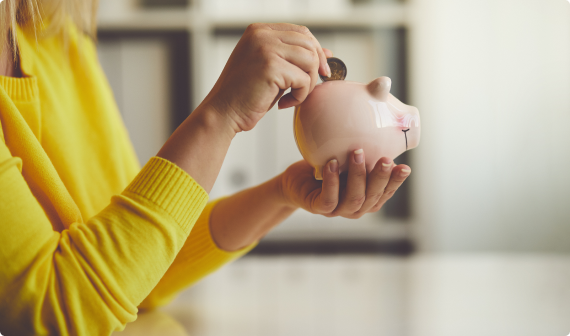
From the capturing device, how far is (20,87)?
54cm

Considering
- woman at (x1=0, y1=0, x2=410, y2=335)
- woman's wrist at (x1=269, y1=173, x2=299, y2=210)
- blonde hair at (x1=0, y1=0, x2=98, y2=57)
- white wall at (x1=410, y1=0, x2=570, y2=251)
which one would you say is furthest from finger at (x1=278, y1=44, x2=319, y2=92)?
white wall at (x1=410, y1=0, x2=570, y2=251)

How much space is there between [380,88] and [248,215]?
0.29 meters

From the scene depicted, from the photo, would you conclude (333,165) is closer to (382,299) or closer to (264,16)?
(382,299)

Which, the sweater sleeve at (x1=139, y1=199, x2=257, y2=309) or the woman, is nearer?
the woman

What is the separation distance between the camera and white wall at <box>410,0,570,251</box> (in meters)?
1.60

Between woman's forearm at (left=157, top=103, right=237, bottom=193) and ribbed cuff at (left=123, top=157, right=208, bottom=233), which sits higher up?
woman's forearm at (left=157, top=103, right=237, bottom=193)

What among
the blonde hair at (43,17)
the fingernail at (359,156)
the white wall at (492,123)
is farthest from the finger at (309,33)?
the white wall at (492,123)

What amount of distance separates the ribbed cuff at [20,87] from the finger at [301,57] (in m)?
0.36

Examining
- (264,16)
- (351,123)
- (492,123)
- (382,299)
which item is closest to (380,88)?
(351,123)

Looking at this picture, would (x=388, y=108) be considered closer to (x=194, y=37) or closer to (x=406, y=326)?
(x=406, y=326)

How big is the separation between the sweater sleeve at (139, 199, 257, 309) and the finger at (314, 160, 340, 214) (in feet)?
0.75

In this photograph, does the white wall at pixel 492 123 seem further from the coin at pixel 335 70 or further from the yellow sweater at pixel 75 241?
the yellow sweater at pixel 75 241

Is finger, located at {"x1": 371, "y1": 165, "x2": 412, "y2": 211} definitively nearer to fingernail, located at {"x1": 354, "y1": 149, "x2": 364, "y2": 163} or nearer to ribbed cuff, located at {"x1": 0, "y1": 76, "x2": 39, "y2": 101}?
fingernail, located at {"x1": 354, "y1": 149, "x2": 364, "y2": 163}

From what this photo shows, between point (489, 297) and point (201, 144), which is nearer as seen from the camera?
point (201, 144)
